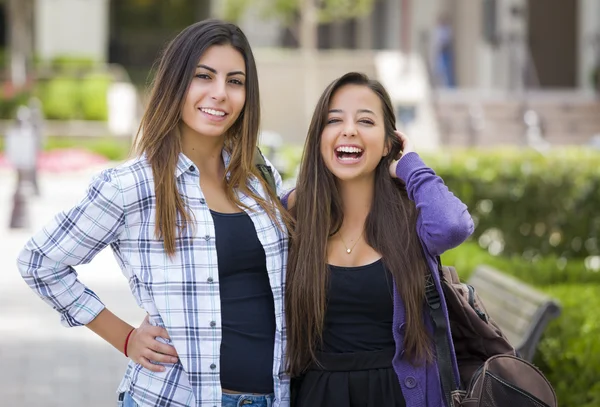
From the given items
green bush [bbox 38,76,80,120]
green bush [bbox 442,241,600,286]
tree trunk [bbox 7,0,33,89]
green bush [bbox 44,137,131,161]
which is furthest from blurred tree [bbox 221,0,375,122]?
green bush [bbox 442,241,600,286]

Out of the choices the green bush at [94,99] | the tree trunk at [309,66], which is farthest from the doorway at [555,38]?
the green bush at [94,99]

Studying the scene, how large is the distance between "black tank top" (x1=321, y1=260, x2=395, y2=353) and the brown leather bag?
0.15 metres

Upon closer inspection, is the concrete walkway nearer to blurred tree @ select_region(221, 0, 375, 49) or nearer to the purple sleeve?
the purple sleeve

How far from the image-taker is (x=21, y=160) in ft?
49.5

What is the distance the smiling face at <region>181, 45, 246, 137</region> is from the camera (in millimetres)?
3434

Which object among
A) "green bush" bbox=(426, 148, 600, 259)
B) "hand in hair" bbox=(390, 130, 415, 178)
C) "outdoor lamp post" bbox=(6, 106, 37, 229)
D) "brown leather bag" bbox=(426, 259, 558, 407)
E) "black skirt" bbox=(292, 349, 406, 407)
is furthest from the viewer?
"outdoor lamp post" bbox=(6, 106, 37, 229)

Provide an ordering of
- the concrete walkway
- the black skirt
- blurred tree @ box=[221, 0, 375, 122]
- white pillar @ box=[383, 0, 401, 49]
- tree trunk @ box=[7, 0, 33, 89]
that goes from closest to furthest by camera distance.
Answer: the black skirt < the concrete walkway < blurred tree @ box=[221, 0, 375, 122] < tree trunk @ box=[7, 0, 33, 89] < white pillar @ box=[383, 0, 401, 49]

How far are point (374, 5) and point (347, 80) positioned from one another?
29151 mm

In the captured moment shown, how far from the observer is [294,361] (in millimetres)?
3434

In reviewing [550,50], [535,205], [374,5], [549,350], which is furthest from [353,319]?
[374,5]

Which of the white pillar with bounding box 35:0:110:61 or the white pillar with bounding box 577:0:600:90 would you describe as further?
the white pillar with bounding box 35:0:110:61

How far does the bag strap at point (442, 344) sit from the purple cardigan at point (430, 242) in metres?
0.02

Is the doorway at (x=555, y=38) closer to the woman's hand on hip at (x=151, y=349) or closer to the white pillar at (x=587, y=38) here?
the white pillar at (x=587, y=38)

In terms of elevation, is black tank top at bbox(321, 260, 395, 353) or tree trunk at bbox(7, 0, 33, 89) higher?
tree trunk at bbox(7, 0, 33, 89)
